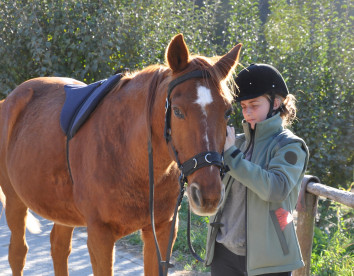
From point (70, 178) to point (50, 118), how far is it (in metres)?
0.55

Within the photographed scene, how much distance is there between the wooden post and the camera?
3699mm

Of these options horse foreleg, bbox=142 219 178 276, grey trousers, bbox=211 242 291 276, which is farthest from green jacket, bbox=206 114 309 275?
horse foreleg, bbox=142 219 178 276

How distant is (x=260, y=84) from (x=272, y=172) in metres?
0.47

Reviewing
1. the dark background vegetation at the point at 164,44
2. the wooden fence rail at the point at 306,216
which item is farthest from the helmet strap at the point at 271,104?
the dark background vegetation at the point at 164,44

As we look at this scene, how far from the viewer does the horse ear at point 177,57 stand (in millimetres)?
2324

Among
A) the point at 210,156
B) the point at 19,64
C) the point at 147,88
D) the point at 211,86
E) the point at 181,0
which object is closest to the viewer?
the point at 210,156

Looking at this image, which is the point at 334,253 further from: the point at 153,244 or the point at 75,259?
the point at 75,259

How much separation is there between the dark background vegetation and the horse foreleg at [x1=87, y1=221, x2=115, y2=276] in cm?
396

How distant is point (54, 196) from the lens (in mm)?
3203

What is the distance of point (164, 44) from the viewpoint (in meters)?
7.21

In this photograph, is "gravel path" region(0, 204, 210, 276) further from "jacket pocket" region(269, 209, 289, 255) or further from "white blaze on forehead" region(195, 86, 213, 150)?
"white blaze on forehead" region(195, 86, 213, 150)

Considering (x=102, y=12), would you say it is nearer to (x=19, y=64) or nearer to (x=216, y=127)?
(x=19, y=64)

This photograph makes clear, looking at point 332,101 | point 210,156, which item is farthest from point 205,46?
point 210,156

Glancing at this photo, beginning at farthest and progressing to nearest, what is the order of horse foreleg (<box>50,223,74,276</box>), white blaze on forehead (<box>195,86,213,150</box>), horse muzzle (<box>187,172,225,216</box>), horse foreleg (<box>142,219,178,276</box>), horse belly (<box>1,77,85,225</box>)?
horse foreleg (<box>50,223,74,276</box>) → horse belly (<box>1,77,85,225</box>) → horse foreleg (<box>142,219,178,276</box>) → white blaze on forehead (<box>195,86,213,150</box>) → horse muzzle (<box>187,172,225,216</box>)
